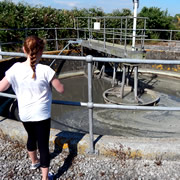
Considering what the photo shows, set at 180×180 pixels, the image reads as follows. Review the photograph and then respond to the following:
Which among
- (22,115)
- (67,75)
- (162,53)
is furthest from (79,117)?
(162,53)

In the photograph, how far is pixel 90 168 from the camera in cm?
217

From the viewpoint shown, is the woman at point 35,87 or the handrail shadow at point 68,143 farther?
the handrail shadow at point 68,143

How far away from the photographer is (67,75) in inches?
387

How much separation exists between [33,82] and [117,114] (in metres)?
4.29

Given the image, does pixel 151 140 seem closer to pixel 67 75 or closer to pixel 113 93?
pixel 113 93

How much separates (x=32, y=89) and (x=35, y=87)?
0.12 feet

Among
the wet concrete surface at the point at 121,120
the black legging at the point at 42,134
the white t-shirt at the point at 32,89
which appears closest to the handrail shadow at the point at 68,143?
the black legging at the point at 42,134

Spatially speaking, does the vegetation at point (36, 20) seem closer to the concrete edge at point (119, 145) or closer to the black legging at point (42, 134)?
the concrete edge at point (119, 145)

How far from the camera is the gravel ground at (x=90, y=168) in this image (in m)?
2.06

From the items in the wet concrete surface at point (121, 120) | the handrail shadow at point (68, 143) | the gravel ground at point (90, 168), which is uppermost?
the handrail shadow at point (68, 143)

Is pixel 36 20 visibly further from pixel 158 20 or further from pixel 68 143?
pixel 68 143

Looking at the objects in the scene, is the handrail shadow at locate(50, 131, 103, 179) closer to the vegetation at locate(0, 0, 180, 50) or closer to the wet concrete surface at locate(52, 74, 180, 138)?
the wet concrete surface at locate(52, 74, 180, 138)

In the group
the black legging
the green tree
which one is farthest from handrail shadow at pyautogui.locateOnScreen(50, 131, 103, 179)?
the green tree

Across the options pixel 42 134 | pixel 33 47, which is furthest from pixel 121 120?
pixel 33 47
